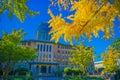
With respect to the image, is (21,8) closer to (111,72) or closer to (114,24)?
(114,24)

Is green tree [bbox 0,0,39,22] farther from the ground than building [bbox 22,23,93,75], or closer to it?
closer to it

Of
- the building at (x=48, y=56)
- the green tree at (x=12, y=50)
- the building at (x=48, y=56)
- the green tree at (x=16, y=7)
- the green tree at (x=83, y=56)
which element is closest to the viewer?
the green tree at (x=16, y=7)

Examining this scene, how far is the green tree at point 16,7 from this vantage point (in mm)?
3297

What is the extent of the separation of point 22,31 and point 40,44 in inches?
1407

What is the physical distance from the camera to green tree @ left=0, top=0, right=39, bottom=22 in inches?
130

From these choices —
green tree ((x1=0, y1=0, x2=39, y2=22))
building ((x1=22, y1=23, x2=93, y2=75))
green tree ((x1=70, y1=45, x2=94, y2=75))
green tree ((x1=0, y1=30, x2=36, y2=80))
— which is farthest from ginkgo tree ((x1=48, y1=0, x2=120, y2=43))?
building ((x1=22, y1=23, x2=93, y2=75))

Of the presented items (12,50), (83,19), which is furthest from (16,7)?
(12,50)

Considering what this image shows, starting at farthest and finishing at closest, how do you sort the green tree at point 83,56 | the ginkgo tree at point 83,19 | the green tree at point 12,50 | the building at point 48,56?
the building at point 48,56, the green tree at point 83,56, the green tree at point 12,50, the ginkgo tree at point 83,19

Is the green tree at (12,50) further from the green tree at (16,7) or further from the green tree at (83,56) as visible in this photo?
the green tree at (16,7)

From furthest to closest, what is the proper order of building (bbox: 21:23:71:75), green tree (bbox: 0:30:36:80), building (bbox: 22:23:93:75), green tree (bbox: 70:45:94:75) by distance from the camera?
building (bbox: 21:23:71:75), building (bbox: 22:23:93:75), green tree (bbox: 70:45:94:75), green tree (bbox: 0:30:36:80)

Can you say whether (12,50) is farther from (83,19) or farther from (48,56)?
(48,56)

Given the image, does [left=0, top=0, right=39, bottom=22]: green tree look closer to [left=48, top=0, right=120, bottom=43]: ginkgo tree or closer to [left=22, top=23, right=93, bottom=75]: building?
[left=48, top=0, right=120, bottom=43]: ginkgo tree

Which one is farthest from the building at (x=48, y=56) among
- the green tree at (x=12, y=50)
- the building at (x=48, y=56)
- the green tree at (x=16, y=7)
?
the green tree at (x=16, y=7)

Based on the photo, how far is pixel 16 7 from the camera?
3.30 meters
